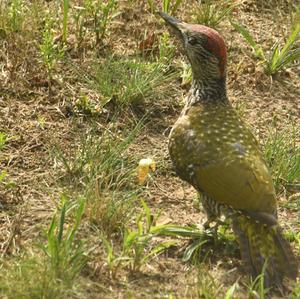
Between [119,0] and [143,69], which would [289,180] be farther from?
[119,0]

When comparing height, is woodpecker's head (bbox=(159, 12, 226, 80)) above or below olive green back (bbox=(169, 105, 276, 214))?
above

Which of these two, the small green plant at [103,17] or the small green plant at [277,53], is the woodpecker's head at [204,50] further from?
the small green plant at [277,53]

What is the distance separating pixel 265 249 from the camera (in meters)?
5.12

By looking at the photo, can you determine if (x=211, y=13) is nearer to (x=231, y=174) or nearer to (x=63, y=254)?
(x=231, y=174)

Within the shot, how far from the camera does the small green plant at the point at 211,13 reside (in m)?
7.52

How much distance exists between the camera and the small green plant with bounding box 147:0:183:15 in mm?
7496

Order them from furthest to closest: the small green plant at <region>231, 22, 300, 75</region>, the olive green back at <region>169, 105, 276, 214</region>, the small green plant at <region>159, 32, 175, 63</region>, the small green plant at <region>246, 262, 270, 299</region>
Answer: the small green plant at <region>231, 22, 300, 75</region>
the small green plant at <region>159, 32, 175, 63</region>
the olive green back at <region>169, 105, 276, 214</region>
the small green plant at <region>246, 262, 270, 299</region>

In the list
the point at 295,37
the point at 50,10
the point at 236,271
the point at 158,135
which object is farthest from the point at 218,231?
the point at 50,10

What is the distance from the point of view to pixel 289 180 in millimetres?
6137

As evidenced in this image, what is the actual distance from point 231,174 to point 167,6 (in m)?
2.79

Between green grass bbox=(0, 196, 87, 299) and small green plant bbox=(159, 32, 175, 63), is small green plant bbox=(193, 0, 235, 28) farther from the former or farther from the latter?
green grass bbox=(0, 196, 87, 299)

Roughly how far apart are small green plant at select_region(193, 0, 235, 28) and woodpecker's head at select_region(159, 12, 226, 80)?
139cm

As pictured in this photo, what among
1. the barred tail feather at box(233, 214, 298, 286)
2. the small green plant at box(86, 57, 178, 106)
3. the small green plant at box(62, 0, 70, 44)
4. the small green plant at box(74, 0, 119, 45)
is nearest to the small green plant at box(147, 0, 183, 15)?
the small green plant at box(74, 0, 119, 45)

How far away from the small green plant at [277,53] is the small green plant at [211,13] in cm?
23
